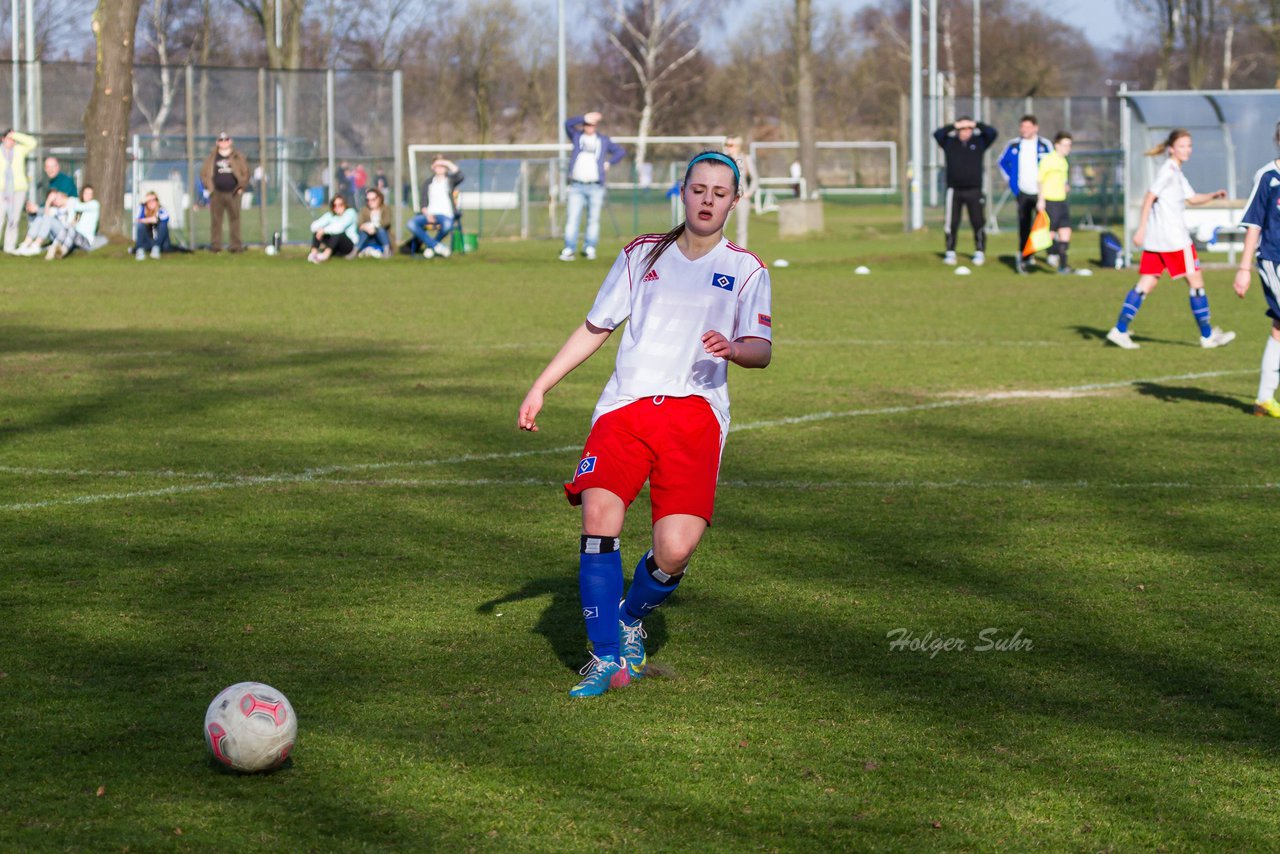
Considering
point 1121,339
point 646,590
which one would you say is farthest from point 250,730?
point 1121,339

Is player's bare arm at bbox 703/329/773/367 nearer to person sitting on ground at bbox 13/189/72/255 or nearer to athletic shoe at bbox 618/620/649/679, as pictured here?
athletic shoe at bbox 618/620/649/679

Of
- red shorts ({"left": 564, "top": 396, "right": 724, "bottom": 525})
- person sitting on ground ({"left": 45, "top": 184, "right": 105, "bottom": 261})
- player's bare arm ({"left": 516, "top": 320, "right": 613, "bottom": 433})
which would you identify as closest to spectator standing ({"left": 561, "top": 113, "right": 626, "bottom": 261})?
person sitting on ground ({"left": 45, "top": 184, "right": 105, "bottom": 261})

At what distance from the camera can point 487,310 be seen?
61.1ft

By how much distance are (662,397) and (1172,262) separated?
35.1ft

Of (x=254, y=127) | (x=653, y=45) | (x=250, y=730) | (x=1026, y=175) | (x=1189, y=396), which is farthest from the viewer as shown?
(x=653, y=45)

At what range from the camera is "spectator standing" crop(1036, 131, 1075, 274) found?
2378cm

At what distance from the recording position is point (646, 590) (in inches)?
216

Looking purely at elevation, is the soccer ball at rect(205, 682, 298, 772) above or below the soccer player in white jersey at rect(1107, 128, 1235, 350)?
below

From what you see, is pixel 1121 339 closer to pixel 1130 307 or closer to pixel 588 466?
pixel 1130 307

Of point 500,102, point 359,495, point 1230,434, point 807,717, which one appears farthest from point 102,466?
point 500,102

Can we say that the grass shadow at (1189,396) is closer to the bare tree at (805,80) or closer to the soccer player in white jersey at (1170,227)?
the soccer player in white jersey at (1170,227)

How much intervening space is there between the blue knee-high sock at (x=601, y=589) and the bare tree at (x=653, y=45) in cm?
7014

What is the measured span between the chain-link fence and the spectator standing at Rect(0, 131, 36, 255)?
2374 mm

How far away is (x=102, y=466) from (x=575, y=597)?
3.74 m
